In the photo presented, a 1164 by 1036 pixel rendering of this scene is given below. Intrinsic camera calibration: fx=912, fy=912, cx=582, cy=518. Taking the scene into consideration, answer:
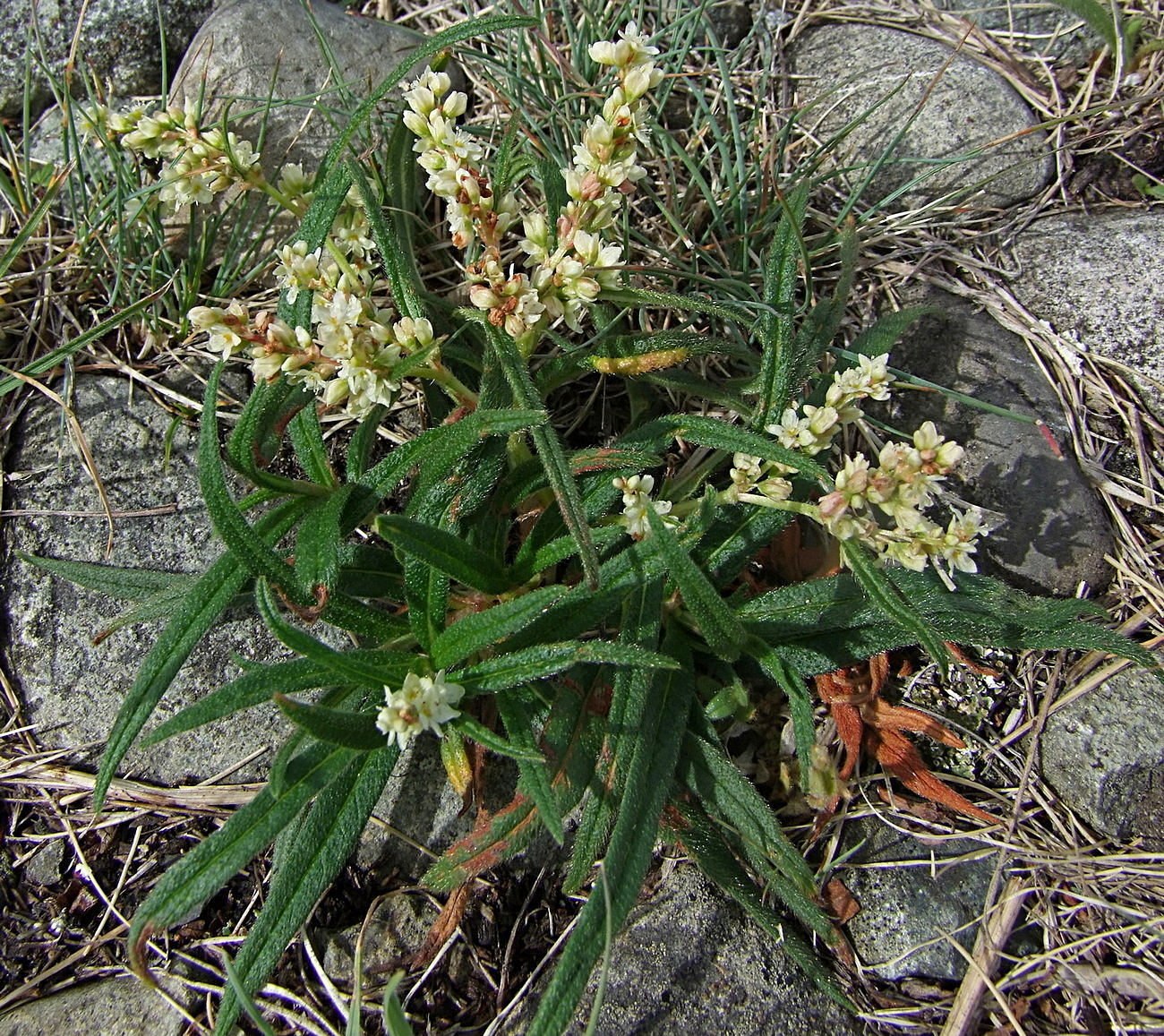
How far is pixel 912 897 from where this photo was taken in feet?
6.50

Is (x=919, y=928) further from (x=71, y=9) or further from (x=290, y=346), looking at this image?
(x=71, y=9)

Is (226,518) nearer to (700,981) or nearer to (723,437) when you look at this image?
(723,437)

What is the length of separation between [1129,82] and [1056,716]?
1899mm

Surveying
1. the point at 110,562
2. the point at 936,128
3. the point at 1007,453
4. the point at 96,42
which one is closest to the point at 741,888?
the point at 1007,453

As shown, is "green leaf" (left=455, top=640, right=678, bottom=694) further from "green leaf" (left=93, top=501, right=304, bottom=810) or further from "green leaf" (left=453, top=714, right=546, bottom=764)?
"green leaf" (left=93, top=501, right=304, bottom=810)

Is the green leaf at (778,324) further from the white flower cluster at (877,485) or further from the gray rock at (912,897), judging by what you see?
the gray rock at (912,897)

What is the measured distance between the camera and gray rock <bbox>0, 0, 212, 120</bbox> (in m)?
2.65

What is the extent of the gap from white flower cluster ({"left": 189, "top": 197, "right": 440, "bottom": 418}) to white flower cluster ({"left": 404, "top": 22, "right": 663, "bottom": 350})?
0.16m

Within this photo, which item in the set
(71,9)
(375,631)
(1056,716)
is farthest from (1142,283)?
(71,9)

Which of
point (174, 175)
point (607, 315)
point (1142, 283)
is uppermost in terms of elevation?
point (174, 175)

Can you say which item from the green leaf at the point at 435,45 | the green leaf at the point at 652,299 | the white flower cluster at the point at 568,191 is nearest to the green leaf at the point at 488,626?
the white flower cluster at the point at 568,191

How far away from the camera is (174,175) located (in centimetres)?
174

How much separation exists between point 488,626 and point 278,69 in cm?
184

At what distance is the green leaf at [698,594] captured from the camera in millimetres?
1555
